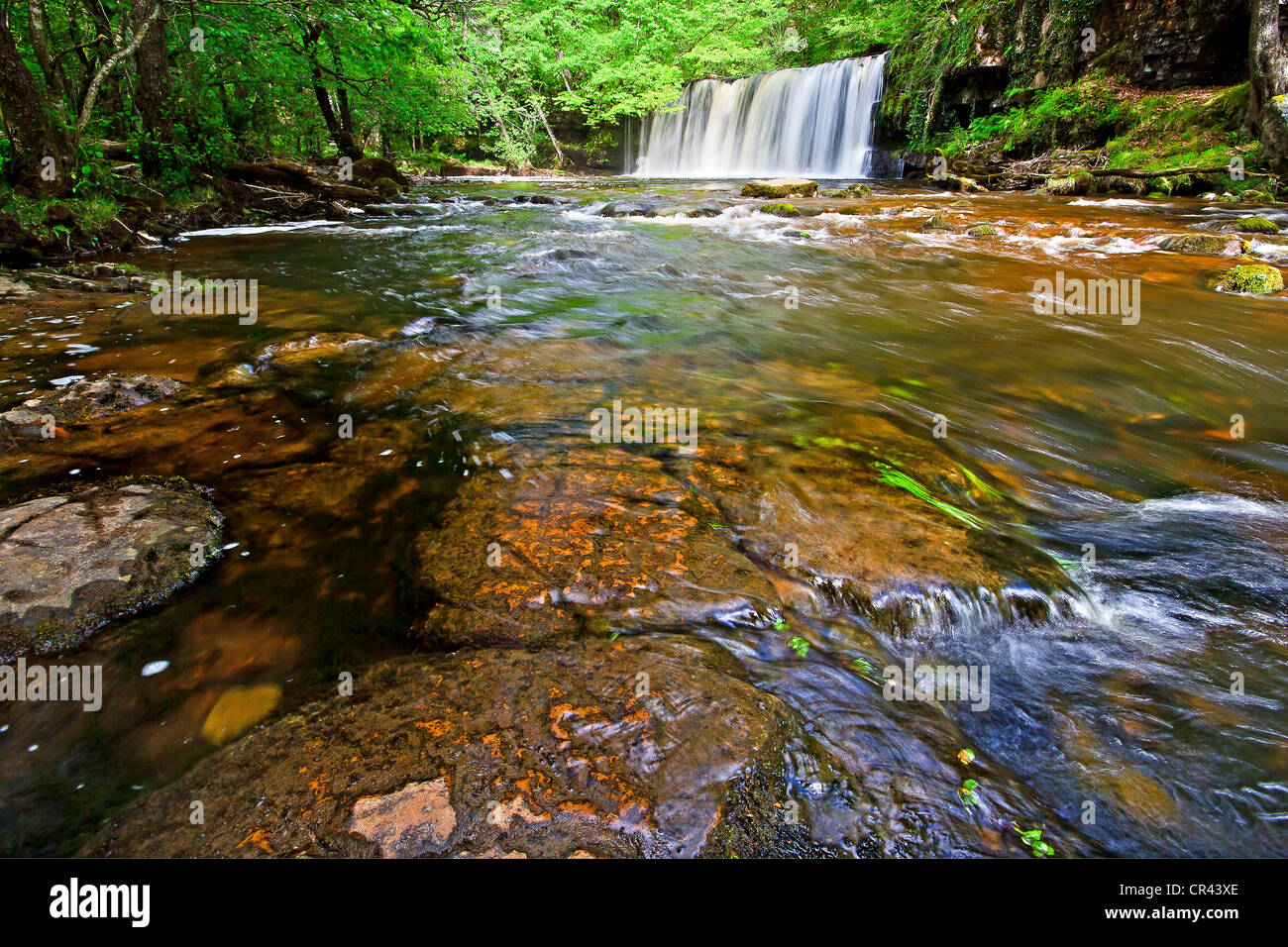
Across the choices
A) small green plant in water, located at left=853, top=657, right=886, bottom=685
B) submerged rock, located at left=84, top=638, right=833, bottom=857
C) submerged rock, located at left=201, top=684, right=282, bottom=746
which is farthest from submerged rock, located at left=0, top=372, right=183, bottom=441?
small green plant in water, located at left=853, top=657, right=886, bottom=685

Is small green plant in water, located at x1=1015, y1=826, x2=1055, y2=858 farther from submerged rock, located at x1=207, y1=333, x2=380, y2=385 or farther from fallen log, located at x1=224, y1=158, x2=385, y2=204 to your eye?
fallen log, located at x1=224, y1=158, x2=385, y2=204

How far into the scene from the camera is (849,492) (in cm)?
298

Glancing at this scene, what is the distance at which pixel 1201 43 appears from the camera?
14766 millimetres

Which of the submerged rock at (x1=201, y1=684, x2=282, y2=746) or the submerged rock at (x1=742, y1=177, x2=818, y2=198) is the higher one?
the submerged rock at (x1=742, y1=177, x2=818, y2=198)

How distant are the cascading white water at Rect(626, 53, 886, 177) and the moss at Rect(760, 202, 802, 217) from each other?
10.9 meters

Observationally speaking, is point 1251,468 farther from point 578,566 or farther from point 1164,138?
point 1164,138

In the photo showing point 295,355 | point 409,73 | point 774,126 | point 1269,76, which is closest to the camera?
point 295,355

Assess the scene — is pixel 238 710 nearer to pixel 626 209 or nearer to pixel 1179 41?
pixel 626 209

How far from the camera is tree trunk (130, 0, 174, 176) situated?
399 inches

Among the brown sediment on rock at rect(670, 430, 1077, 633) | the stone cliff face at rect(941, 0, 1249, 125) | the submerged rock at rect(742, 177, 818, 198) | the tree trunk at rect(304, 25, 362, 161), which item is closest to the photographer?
the brown sediment on rock at rect(670, 430, 1077, 633)

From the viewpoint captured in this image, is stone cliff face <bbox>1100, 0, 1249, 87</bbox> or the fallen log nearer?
the fallen log

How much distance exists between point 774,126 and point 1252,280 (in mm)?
22480

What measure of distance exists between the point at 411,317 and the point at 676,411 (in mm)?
3683

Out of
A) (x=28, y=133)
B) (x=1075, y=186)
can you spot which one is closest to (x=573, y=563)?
(x=28, y=133)
